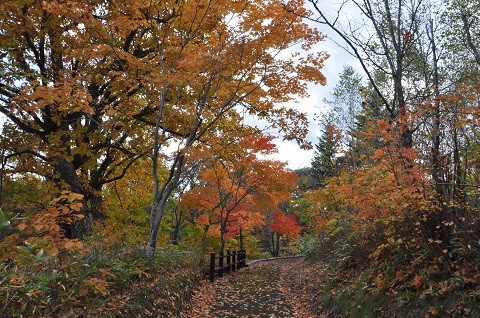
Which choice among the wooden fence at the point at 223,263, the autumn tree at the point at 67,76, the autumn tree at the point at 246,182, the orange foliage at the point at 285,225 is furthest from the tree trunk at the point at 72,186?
Result: the orange foliage at the point at 285,225

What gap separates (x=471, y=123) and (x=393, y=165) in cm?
167

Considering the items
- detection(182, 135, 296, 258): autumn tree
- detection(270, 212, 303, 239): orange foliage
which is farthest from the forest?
detection(270, 212, 303, 239): orange foliage

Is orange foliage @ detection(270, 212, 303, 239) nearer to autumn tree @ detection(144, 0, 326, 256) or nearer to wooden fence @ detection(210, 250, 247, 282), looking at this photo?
wooden fence @ detection(210, 250, 247, 282)

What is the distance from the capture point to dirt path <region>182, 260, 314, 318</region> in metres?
8.17

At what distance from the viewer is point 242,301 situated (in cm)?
980

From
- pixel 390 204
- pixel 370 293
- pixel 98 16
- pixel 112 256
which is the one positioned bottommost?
pixel 370 293

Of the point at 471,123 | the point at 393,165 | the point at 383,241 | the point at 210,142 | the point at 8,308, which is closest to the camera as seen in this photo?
the point at 8,308

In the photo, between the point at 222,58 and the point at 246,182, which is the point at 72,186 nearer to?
the point at 222,58

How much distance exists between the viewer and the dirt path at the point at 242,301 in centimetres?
817

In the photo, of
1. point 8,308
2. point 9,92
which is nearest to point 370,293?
point 8,308

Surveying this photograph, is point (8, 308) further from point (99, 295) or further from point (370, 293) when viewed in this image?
point (370, 293)

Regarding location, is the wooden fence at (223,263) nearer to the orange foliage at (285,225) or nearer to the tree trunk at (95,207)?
the tree trunk at (95,207)

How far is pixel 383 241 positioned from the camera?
714cm

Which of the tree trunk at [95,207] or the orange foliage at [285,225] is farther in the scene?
the orange foliage at [285,225]
